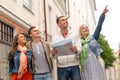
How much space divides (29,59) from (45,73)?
38cm

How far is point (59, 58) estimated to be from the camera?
8234 millimetres

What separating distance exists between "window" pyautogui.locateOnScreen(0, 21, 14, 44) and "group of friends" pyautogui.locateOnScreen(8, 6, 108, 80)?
7422 millimetres

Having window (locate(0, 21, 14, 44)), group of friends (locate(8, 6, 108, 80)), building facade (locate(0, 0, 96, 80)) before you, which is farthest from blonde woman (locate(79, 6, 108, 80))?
window (locate(0, 21, 14, 44))

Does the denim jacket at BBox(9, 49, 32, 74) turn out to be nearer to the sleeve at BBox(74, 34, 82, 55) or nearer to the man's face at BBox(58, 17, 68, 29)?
the man's face at BBox(58, 17, 68, 29)

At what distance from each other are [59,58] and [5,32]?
8.41 meters

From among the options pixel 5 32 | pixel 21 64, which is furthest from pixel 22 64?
pixel 5 32

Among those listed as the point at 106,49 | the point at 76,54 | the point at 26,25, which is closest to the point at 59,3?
the point at 26,25

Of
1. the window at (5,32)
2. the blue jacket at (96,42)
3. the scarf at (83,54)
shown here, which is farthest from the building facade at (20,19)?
the blue jacket at (96,42)

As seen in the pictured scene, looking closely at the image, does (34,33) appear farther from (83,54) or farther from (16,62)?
(83,54)

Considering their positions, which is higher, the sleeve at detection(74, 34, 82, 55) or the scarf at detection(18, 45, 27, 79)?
the sleeve at detection(74, 34, 82, 55)

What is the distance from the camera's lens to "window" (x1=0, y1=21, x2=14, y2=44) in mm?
15820

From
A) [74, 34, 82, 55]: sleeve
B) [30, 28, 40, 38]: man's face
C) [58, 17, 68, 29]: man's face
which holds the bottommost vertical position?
[74, 34, 82, 55]: sleeve

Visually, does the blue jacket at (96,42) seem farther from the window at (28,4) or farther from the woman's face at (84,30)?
the window at (28,4)

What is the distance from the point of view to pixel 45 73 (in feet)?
26.8
